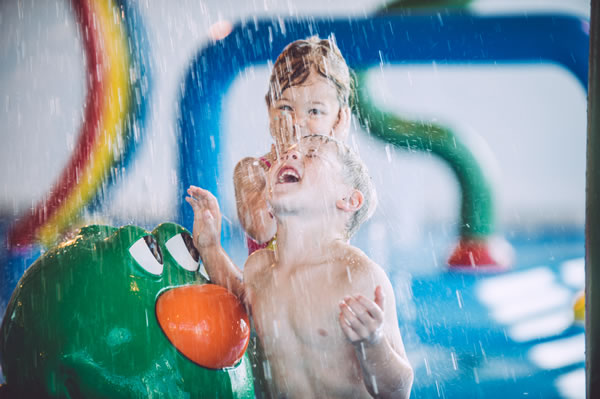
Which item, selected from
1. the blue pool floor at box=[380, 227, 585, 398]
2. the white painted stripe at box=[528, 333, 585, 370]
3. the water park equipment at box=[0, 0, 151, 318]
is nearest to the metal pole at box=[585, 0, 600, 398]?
the blue pool floor at box=[380, 227, 585, 398]

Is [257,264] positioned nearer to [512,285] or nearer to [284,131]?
[284,131]

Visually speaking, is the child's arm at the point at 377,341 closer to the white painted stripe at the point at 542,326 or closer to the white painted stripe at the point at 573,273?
the white painted stripe at the point at 542,326

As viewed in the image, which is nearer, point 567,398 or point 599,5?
point 599,5

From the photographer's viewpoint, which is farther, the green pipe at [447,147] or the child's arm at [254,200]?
the green pipe at [447,147]

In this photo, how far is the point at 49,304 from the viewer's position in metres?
1.10

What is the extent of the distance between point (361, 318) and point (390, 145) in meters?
2.08

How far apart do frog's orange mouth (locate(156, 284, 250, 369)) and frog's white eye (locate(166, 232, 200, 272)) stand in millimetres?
107

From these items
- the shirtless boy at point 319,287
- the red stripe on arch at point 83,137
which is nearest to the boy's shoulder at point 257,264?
the shirtless boy at point 319,287

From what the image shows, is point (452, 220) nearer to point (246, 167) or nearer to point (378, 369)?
point (246, 167)

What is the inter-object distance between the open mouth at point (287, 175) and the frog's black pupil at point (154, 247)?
379mm

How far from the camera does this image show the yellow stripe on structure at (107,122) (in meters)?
3.11

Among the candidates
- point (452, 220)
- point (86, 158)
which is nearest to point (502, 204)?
point (452, 220)

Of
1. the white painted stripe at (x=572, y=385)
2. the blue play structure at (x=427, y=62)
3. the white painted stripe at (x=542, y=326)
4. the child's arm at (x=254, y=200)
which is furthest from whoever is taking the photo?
the blue play structure at (x=427, y=62)

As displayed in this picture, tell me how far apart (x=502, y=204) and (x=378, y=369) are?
7.05ft
